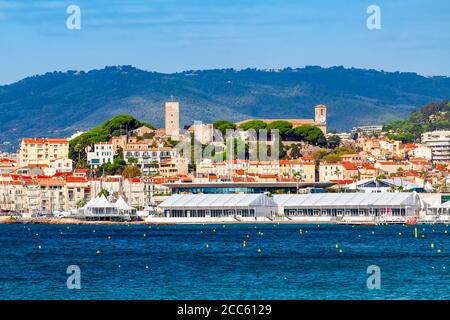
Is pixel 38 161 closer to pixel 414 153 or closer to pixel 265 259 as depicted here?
pixel 414 153

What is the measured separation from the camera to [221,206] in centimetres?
10131

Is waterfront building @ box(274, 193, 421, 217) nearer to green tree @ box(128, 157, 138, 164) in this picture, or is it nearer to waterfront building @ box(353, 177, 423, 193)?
waterfront building @ box(353, 177, 423, 193)

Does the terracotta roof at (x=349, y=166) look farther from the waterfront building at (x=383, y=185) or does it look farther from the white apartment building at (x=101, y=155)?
the white apartment building at (x=101, y=155)

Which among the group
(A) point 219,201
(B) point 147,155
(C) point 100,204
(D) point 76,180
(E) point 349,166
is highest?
(B) point 147,155

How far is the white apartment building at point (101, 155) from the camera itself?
14000cm

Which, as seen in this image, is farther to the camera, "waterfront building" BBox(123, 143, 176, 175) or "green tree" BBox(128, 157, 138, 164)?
"waterfront building" BBox(123, 143, 176, 175)

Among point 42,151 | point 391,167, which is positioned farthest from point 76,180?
point 391,167

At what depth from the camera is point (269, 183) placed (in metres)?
118

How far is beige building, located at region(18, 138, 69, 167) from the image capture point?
151 meters

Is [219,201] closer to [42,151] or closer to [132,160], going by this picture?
[132,160]

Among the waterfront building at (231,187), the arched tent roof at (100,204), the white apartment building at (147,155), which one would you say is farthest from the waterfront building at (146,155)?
the arched tent roof at (100,204)

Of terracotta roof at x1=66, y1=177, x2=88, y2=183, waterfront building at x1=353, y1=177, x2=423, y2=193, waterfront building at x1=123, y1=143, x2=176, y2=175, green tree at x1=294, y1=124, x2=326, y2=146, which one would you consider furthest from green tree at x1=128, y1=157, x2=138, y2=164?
waterfront building at x1=353, y1=177, x2=423, y2=193

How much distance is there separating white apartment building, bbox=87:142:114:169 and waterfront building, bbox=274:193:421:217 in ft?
131

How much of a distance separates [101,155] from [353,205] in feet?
156
